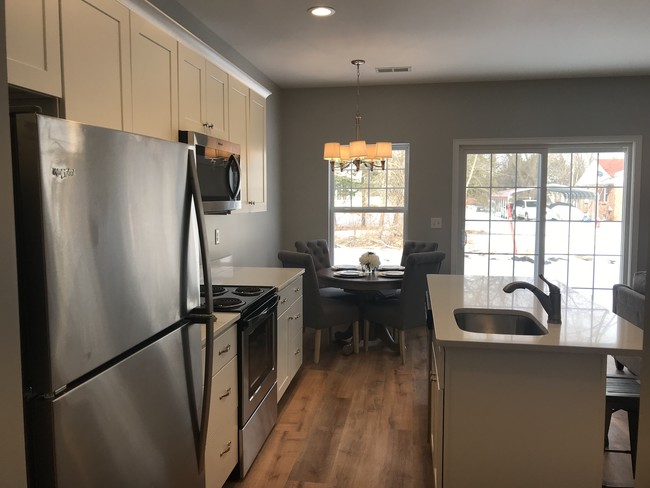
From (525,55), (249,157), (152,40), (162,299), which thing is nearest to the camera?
(162,299)

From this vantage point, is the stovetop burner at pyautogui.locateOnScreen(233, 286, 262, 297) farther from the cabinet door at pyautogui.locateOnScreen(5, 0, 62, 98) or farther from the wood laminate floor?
the cabinet door at pyautogui.locateOnScreen(5, 0, 62, 98)

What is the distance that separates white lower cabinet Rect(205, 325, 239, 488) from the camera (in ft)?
6.94

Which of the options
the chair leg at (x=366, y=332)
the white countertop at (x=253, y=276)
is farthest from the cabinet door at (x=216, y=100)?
the chair leg at (x=366, y=332)

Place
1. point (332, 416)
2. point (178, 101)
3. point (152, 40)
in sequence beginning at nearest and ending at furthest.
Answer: point (152, 40)
point (178, 101)
point (332, 416)

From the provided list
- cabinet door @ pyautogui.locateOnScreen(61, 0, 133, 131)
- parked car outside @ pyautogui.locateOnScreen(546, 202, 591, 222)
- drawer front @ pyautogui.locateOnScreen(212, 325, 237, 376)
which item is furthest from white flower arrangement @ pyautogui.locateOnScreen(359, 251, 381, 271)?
cabinet door @ pyautogui.locateOnScreen(61, 0, 133, 131)

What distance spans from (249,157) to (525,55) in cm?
249

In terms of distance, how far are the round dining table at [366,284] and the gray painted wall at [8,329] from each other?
350 cm

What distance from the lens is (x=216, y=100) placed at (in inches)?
118

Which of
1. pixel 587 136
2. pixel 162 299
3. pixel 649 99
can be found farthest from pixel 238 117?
pixel 649 99

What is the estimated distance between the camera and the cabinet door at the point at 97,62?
163cm

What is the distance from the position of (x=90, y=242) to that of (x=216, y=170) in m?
1.73

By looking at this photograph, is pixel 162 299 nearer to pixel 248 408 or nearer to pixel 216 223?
pixel 248 408

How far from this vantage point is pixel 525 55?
14.2 feet

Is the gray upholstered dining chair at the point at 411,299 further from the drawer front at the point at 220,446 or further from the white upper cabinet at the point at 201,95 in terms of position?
the drawer front at the point at 220,446
